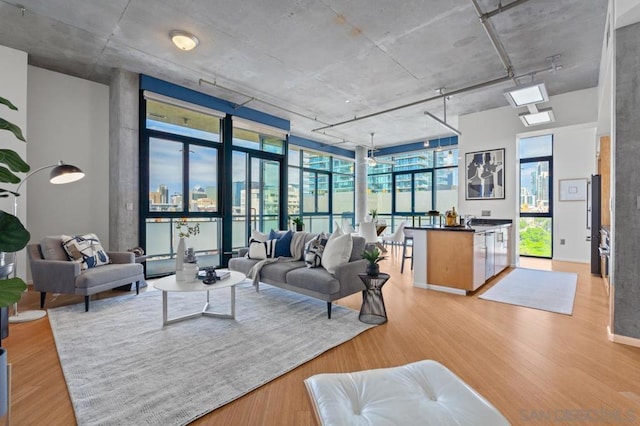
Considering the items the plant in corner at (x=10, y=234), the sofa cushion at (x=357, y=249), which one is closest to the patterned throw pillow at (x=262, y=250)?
the sofa cushion at (x=357, y=249)

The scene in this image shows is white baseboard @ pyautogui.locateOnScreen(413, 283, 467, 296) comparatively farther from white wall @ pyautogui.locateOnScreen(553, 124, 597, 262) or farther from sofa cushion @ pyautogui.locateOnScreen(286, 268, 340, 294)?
white wall @ pyautogui.locateOnScreen(553, 124, 597, 262)

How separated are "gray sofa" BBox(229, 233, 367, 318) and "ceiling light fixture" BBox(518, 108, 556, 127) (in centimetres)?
380

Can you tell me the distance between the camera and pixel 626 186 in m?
2.71

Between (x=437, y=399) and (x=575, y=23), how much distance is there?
178 inches

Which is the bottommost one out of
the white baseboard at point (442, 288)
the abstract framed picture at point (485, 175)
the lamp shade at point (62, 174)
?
the white baseboard at point (442, 288)

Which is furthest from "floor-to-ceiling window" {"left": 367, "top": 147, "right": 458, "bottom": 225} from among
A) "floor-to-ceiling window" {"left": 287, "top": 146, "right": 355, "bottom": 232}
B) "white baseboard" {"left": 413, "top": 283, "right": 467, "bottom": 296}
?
"white baseboard" {"left": 413, "top": 283, "right": 467, "bottom": 296}

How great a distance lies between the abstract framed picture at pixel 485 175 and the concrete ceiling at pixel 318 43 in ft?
3.75

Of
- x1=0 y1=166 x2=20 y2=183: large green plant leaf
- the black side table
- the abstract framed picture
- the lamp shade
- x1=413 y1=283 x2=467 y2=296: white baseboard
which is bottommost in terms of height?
x1=413 y1=283 x2=467 y2=296: white baseboard

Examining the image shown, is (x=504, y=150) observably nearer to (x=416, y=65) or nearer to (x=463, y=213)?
(x=463, y=213)

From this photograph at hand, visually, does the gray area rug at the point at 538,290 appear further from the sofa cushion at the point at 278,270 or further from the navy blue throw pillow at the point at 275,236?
the navy blue throw pillow at the point at 275,236

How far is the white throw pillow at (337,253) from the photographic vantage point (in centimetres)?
354

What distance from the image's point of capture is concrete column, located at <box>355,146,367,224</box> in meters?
10.5

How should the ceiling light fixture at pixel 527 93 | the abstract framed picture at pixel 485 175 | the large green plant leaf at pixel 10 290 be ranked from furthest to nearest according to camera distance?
1. the abstract framed picture at pixel 485 175
2. the ceiling light fixture at pixel 527 93
3. the large green plant leaf at pixel 10 290

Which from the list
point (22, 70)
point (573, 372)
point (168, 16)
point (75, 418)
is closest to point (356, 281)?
point (573, 372)
